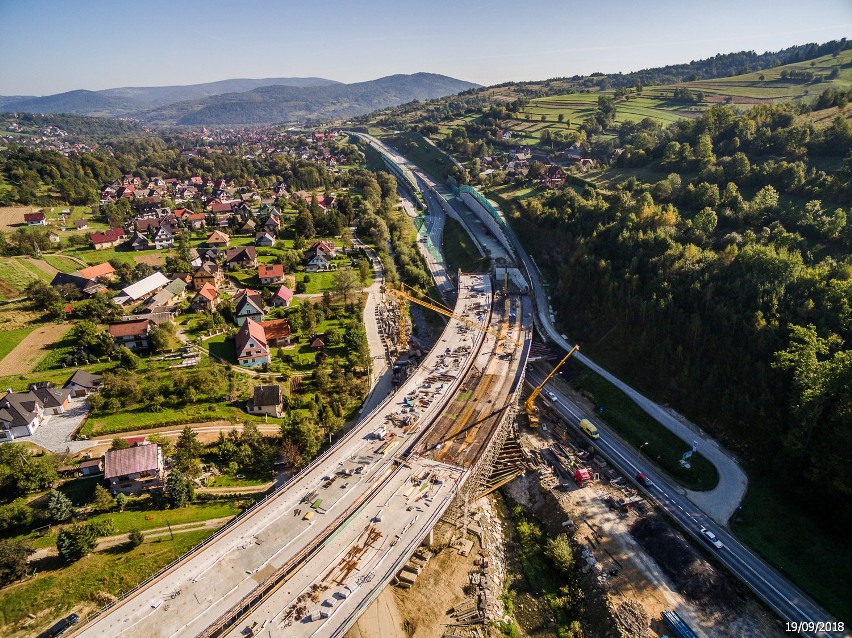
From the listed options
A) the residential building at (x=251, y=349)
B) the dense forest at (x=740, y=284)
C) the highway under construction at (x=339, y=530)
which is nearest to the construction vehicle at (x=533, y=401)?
the highway under construction at (x=339, y=530)

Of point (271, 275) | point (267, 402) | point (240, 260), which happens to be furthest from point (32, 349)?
point (240, 260)

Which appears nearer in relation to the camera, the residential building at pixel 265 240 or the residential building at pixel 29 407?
the residential building at pixel 29 407

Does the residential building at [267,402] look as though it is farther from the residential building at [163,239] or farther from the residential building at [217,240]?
the residential building at [163,239]

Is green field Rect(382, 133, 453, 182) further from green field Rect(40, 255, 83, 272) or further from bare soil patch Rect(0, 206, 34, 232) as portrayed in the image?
bare soil patch Rect(0, 206, 34, 232)

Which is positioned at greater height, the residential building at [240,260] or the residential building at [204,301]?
the residential building at [240,260]

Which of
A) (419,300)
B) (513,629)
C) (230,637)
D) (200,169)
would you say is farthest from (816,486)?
(200,169)

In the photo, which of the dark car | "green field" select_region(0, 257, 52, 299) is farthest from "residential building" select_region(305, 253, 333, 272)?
the dark car
